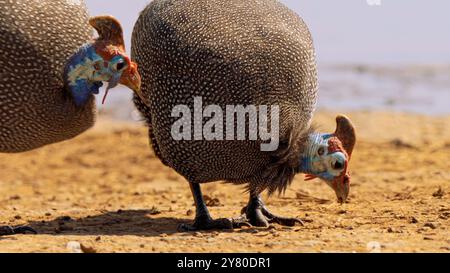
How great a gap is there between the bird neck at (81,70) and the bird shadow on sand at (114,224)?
1.05 m

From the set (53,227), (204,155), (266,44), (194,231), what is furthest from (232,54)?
(53,227)

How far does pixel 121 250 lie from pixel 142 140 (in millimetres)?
7717

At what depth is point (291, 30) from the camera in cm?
675


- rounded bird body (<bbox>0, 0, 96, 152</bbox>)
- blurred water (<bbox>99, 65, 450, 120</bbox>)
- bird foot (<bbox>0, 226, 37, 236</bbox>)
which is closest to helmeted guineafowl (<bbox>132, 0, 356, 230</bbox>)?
rounded bird body (<bbox>0, 0, 96, 152</bbox>)

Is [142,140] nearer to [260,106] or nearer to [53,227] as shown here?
[53,227]

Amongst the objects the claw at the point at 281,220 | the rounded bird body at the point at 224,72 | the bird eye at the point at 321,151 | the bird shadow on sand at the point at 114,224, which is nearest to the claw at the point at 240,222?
the claw at the point at 281,220

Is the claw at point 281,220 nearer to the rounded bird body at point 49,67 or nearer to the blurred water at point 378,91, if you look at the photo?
the rounded bird body at point 49,67

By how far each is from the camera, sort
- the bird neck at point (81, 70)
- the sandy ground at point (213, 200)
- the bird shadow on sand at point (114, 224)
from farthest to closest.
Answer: the bird shadow on sand at point (114, 224)
the bird neck at point (81, 70)
the sandy ground at point (213, 200)

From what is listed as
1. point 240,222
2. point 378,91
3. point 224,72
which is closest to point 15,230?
point 240,222

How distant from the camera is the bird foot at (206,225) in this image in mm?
6992

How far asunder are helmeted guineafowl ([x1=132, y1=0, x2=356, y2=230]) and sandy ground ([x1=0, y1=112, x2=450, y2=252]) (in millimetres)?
488

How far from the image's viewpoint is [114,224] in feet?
24.3

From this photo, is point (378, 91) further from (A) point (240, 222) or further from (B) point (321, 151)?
(B) point (321, 151)

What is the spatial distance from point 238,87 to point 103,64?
99cm
